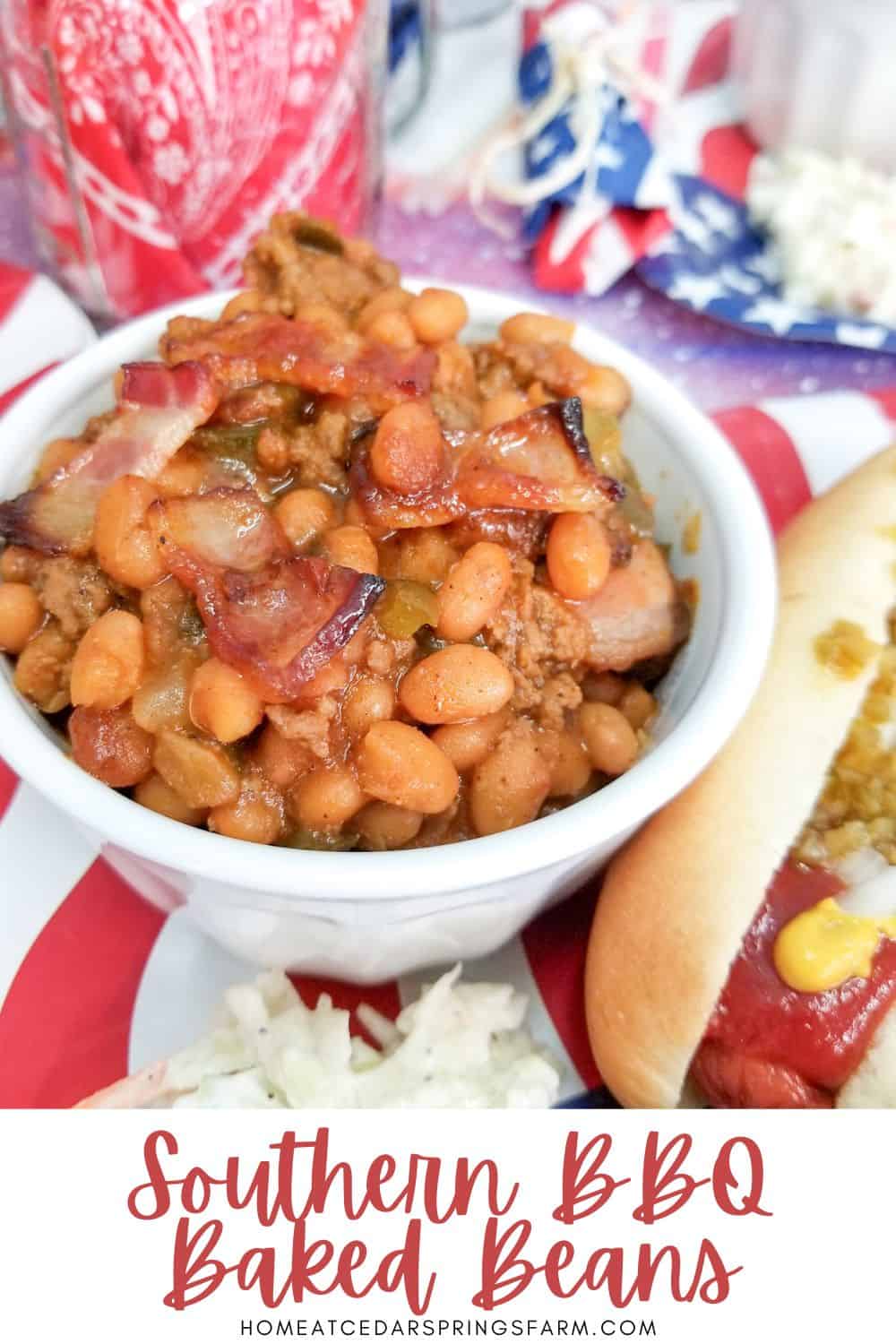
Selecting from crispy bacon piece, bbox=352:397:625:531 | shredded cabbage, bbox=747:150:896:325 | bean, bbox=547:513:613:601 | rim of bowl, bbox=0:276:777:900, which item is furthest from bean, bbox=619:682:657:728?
shredded cabbage, bbox=747:150:896:325

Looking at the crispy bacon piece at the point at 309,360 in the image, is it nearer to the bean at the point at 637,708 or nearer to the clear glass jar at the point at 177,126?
the bean at the point at 637,708

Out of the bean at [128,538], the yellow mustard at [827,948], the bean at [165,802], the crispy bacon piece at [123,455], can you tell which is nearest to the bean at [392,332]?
the crispy bacon piece at [123,455]

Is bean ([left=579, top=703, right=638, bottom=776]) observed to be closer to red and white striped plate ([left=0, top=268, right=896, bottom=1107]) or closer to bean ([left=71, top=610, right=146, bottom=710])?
red and white striped plate ([left=0, top=268, right=896, bottom=1107])

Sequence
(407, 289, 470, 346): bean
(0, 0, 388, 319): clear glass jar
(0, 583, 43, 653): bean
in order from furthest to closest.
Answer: (0, 0, 388, 319): clear glass jar
(407, 289, 470, 346): bean
(0, 583, 43, 653): bean

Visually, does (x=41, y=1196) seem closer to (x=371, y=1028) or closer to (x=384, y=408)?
(x=371, y=1028)

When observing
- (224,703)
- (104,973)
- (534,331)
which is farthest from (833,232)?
(104,973)

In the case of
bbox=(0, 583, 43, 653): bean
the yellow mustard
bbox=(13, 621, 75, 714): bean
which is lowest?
the yellow mustard

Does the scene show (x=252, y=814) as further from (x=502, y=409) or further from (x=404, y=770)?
(x=502, y=409)
